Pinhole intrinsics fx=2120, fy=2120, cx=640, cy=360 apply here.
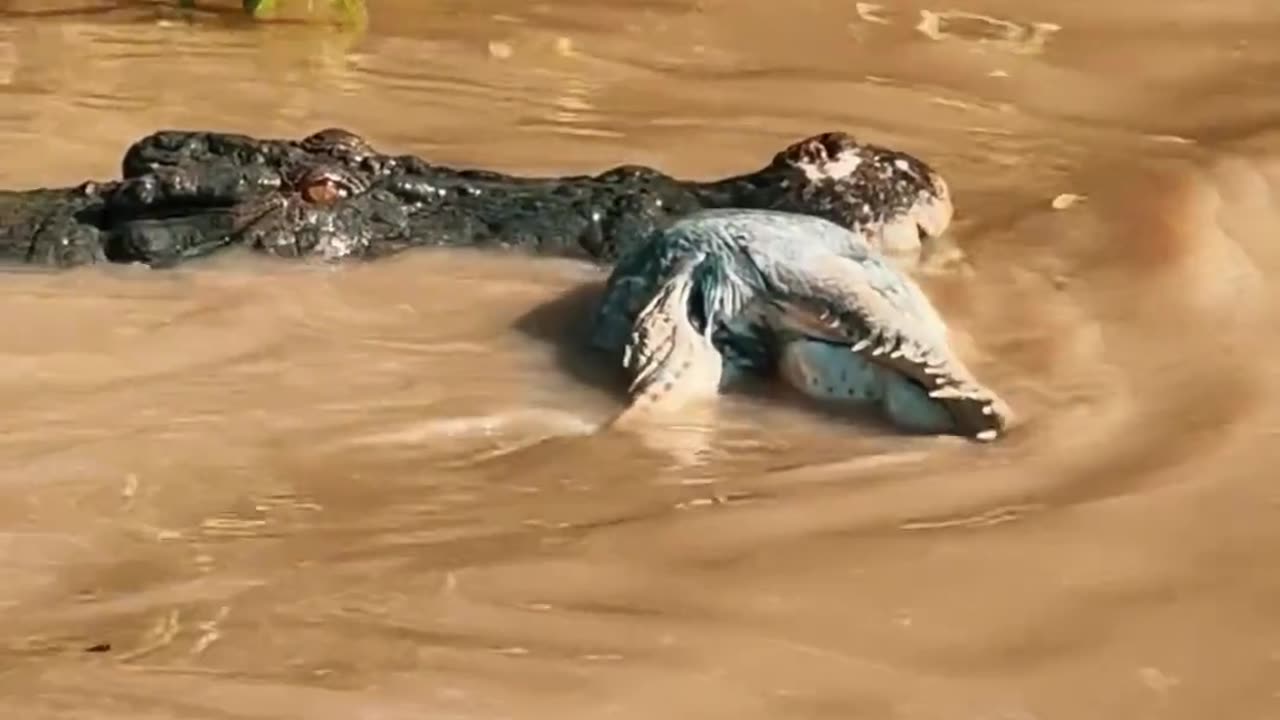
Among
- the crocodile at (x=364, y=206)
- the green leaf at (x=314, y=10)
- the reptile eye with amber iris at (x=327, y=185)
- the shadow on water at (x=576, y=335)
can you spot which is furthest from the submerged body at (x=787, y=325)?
the green leaf at (x=314, y=10)

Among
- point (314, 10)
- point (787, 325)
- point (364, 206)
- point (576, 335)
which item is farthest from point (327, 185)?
point (314, 10)

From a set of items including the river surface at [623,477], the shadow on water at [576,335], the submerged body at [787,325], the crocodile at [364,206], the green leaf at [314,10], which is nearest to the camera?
the river surface at [623,477]

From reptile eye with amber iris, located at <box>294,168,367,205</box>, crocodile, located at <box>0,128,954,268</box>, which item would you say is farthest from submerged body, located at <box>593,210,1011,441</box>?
reptile eye with amber iris, located at <box>294,168,367,205</box>

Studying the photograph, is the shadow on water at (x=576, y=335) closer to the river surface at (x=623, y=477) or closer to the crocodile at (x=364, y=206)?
the river surface at (x=623, y=477)

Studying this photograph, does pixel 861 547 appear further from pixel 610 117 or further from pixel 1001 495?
pixel 610 117

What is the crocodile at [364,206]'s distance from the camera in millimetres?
3984

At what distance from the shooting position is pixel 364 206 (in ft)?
13.4

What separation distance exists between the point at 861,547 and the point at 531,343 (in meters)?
1.03

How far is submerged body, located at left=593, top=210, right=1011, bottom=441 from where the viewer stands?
10.7ft

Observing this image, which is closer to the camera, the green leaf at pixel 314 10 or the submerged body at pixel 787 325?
the submerged body at pixel 787 325

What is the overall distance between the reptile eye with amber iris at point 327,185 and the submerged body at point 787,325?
2.35 ft

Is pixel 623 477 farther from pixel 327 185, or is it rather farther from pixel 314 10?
pixel 314 10

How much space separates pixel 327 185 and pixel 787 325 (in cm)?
107

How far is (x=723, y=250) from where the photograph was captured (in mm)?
3521
